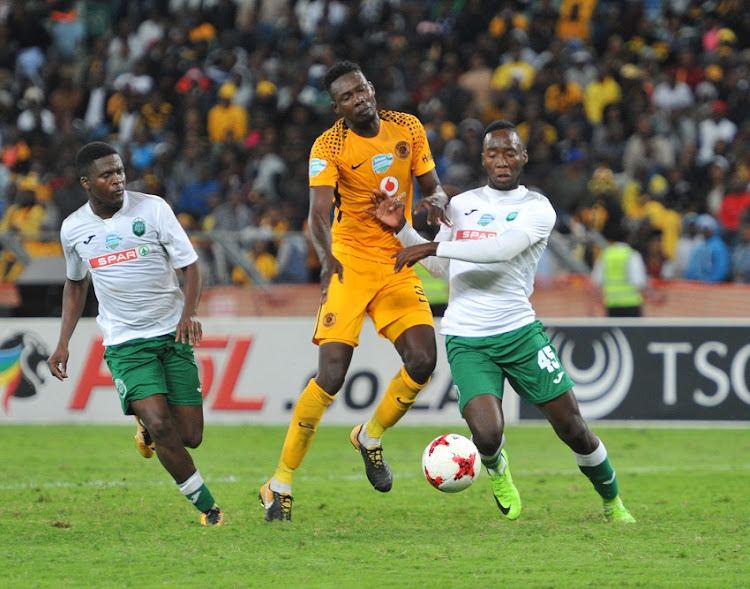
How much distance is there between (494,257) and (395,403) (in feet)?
4.16

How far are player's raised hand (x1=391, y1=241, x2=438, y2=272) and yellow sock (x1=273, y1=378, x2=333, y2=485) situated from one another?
101 centimetres

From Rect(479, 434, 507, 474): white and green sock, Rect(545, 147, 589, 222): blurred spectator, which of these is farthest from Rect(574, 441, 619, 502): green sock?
Rect(545, 147, 589, 222): blurred spectator

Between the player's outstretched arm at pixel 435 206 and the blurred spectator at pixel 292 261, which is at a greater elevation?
the player's outstretched arm at pixel 435 206

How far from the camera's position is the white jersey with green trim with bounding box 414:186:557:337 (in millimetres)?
7559

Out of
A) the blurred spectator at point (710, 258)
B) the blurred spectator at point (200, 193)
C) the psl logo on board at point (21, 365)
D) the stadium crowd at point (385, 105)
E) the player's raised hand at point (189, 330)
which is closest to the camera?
the player's raised hand at point (189, 330)

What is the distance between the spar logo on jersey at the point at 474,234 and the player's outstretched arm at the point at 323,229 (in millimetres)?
743

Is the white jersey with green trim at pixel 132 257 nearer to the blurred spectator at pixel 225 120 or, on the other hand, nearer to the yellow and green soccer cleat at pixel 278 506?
the yellow and green soccer cleat at pixel 278 506

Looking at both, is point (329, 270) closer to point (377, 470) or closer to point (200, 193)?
point (377, 470)

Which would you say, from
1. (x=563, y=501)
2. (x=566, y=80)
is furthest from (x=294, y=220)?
(x=563, y=501)

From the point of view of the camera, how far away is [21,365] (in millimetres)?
14562

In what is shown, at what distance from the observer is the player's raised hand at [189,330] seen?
765 cm

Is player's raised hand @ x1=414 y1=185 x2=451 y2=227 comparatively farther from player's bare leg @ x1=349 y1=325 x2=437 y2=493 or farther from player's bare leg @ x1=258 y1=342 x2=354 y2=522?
player's bare leg @ x1=258 y1=342 x2=354 y2=522

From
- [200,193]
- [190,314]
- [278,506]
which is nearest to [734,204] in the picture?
[200,193]

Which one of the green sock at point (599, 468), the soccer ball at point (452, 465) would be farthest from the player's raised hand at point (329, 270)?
the green sock at point (599, 468)
